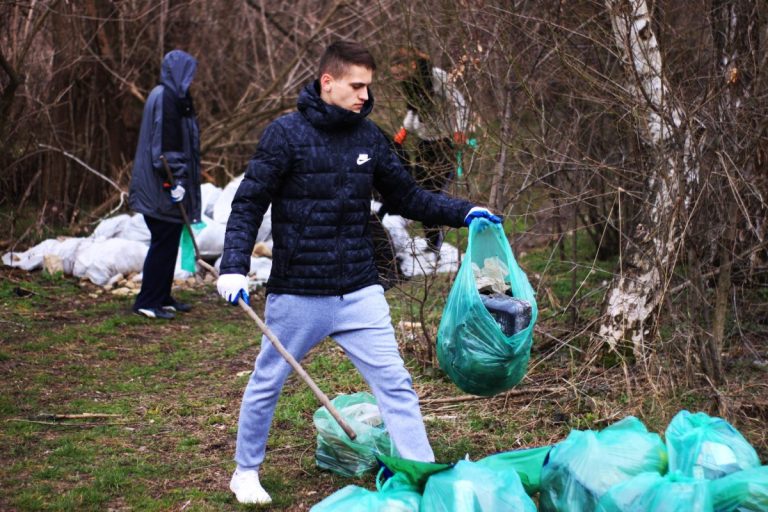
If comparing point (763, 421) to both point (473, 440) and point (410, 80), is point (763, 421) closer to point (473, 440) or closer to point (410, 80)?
point (473, 440)

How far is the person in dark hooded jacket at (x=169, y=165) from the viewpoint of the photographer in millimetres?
7039

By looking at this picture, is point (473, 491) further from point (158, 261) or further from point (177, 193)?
point (158, 261)

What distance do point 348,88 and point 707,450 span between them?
5.85ft

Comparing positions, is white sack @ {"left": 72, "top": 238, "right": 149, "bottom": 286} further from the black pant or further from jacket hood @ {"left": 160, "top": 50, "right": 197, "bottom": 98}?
jacket hood @ {"left": 160, "top": 50, "right": 197, "bottom": 98}

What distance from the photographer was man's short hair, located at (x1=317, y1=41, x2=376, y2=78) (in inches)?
141

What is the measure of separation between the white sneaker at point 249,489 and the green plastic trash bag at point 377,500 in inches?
31.0

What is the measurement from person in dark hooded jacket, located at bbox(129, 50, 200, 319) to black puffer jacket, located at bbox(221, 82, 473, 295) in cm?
354

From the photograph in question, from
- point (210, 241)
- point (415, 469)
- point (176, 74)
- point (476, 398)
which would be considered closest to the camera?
point (415, 469)

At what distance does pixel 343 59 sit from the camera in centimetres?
358

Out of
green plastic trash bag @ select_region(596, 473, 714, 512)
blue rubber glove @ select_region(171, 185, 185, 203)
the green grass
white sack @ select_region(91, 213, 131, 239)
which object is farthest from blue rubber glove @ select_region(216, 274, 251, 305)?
white sack @ select_region(91, 213, 131, 239)

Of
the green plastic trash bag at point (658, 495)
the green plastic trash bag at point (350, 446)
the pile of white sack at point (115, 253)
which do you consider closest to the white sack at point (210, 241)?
the pile of white sack at point (115, 253)

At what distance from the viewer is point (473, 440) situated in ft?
14.9

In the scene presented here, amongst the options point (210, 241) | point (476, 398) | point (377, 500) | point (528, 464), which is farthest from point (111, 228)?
point (377, 500)

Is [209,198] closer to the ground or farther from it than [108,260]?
farther from it
